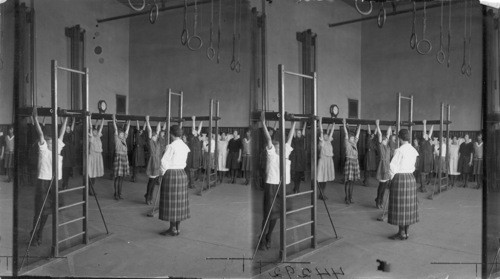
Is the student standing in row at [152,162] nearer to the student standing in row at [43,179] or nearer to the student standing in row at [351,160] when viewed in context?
the student standing in row at [43,179]

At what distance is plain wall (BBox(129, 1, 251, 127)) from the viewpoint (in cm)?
277

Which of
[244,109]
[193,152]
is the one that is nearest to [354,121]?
[244,109]

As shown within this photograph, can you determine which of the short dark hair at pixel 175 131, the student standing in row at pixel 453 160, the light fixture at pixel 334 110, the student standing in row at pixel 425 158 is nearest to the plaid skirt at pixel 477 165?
the student standing in row at pixel 453 160

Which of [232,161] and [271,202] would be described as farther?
[232,161]

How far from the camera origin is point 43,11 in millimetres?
2748

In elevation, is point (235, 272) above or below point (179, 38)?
below

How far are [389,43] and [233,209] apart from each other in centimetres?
154

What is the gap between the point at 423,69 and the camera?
2.83m

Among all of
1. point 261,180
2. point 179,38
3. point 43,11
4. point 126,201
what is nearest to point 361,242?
point 261,180

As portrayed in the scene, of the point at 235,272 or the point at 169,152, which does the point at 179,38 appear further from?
the point at 235,272

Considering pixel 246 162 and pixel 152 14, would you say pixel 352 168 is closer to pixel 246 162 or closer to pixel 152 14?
pixel 246 162

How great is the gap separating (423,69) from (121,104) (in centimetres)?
203

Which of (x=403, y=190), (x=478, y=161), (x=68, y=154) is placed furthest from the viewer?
(x=478, y=161)

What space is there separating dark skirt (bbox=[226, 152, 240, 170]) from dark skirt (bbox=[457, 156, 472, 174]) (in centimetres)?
152
